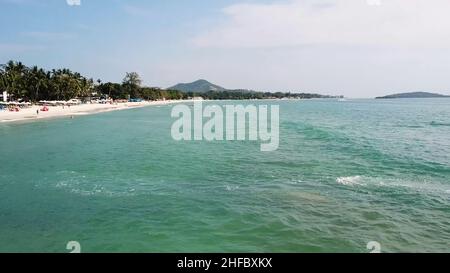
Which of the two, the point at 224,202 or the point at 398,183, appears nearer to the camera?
the point at 224,202

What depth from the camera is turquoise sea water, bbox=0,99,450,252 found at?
11.8 meters

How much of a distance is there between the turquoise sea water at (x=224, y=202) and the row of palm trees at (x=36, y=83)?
244 ft

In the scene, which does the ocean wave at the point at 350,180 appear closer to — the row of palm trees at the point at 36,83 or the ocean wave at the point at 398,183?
the ocean wave at the point at 398,183

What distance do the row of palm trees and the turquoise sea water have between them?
2931 inches

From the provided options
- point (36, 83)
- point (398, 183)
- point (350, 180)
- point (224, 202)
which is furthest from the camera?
point (36, 83)

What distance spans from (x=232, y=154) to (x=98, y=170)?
9.91 meters

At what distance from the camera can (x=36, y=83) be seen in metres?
106

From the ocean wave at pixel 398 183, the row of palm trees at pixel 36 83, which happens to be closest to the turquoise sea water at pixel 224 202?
the ocean wave at pixel 398 183

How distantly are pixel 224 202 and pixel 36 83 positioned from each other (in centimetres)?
10360

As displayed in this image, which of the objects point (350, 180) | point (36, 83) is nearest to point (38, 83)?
point (36, 83)

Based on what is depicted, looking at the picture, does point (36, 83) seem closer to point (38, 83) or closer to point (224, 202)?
point (38, 83)

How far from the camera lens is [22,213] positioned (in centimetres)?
1403
